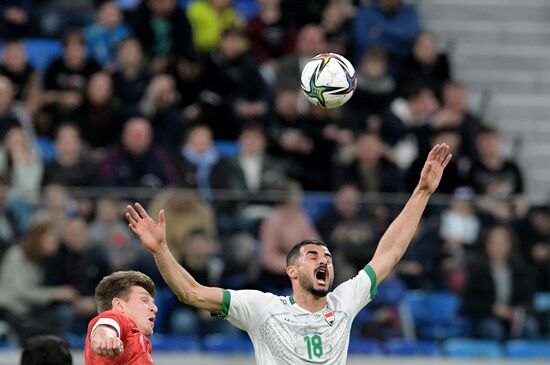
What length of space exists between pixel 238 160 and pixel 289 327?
6517mm

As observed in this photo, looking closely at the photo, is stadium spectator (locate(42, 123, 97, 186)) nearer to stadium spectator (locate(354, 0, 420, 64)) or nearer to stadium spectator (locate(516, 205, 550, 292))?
stadium spectator (locate(516, 205, 550, 292))

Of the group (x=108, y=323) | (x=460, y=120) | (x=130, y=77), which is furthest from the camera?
(x=460, y=120)

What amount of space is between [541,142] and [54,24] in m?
6.95

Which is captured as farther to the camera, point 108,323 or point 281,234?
point 281,234

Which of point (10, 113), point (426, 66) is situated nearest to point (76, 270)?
point (10, 113)

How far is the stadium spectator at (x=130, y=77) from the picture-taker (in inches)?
669

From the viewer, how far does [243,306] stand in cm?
919

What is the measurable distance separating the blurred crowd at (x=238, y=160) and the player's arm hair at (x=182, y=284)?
165 inches

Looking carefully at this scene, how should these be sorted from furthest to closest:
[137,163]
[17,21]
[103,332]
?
[17,21] < [137,163] < [103,332]

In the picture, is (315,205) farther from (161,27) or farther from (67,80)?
(161,27)

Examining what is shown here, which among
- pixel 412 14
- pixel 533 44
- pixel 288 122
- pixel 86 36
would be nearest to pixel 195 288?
pixel 288 122

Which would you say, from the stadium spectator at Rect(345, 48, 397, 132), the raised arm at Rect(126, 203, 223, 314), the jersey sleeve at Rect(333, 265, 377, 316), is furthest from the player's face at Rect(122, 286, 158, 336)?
the stadium spectator at Rect(345, 48, 397, 132)

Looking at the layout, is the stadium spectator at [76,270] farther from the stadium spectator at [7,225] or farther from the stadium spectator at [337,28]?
the stadium spectator at [337,28]

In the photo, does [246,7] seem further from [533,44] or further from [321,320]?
[321,320]
